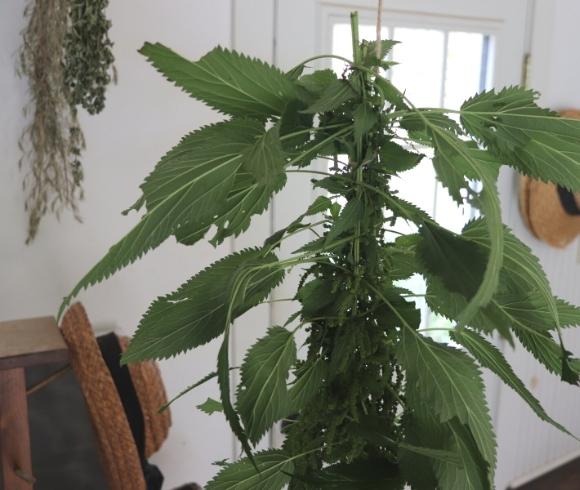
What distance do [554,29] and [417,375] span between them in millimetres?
1685

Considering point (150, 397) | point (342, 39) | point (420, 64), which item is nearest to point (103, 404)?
point (150, 397)

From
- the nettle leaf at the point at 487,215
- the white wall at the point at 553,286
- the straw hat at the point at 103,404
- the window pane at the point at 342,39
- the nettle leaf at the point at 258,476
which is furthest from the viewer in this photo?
the white wall at the point at 553,286

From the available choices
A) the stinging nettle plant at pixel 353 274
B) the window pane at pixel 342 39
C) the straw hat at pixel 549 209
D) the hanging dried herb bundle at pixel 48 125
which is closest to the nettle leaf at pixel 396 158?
the stinging nettle plant at pixel 353 274

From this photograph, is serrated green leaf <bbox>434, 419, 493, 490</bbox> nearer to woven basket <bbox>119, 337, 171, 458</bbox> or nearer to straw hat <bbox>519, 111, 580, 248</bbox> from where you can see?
woven basket <bbox>119, 337, 171, 458</bbox>

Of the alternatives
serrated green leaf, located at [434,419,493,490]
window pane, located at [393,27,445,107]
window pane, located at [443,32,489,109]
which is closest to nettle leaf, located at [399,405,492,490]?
serrated green leaf, located at [434,419,493,490]

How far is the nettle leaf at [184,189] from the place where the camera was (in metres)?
0.51

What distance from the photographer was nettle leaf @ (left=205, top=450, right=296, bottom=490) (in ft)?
2.07

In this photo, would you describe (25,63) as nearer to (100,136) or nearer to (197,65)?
(100,136)

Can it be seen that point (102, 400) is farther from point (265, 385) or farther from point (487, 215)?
point (487, 215)

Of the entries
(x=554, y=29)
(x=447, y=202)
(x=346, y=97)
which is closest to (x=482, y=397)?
→ (x=346, y=97)

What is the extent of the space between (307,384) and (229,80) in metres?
0.31

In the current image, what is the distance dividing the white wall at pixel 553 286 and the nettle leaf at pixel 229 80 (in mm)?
1483

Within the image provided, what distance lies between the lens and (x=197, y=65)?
0.53 meters

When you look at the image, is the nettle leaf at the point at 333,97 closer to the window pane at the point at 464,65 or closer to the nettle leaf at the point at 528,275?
the nettle leaf at the point at 528,275
